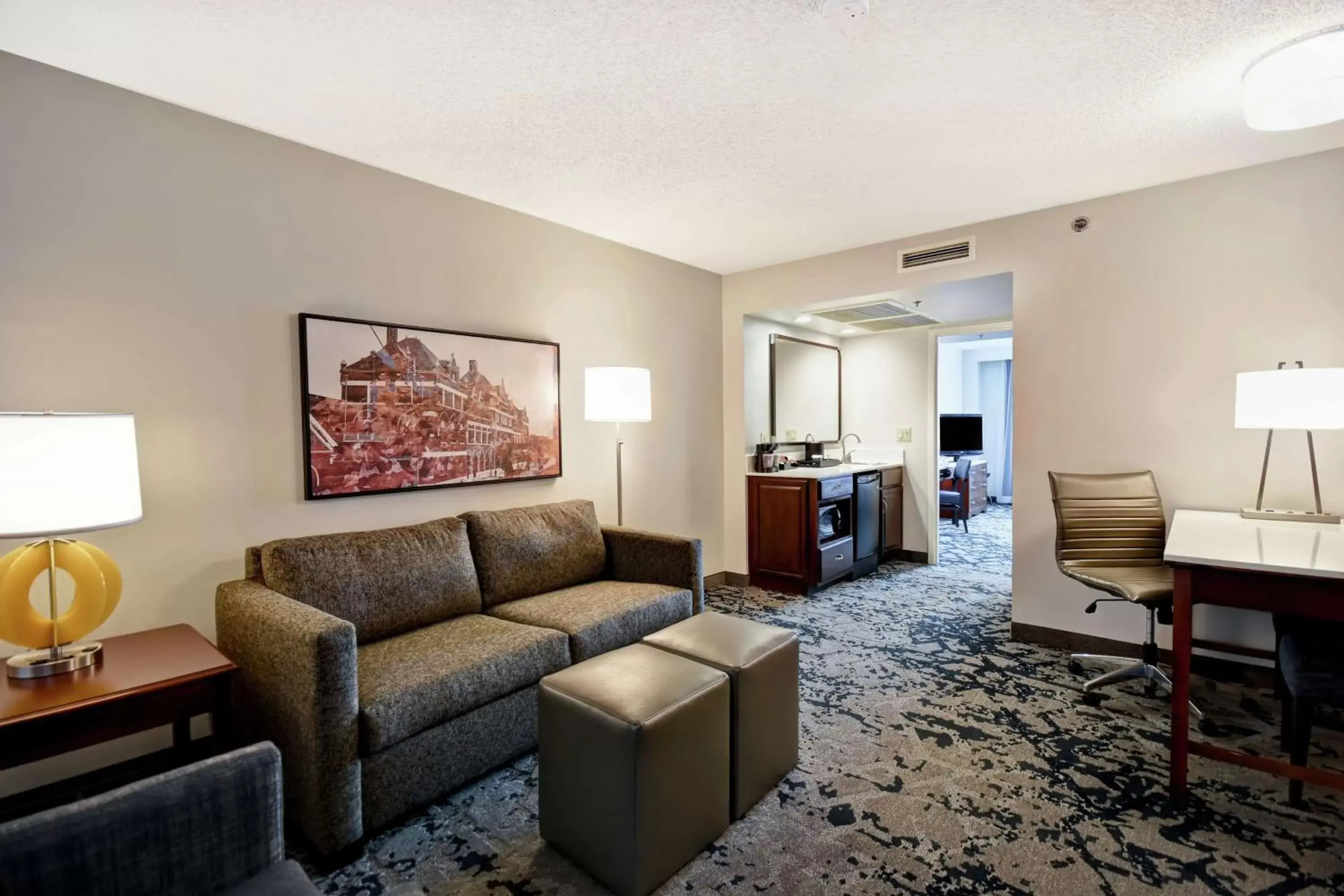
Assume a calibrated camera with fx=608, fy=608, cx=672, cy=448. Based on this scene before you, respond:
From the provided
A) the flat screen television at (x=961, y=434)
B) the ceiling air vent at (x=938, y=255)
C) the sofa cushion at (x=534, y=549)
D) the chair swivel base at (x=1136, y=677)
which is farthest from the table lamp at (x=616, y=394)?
the flat screen television at (x=961, y=434)

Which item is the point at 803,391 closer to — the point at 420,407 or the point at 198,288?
the point at 420,407

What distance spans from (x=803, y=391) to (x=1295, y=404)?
130 inches

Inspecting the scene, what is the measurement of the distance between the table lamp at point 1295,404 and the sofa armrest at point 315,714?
137 inches

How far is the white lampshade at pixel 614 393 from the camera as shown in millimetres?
3336

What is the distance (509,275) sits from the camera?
3.33 m

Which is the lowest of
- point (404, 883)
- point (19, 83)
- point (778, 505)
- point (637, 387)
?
point (404, 883)

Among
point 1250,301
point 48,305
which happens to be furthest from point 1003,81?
point 48,305

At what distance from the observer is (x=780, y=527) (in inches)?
180

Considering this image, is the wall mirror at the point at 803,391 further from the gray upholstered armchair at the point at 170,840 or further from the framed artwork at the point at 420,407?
the gray upholstered armchair at the point at 170,840

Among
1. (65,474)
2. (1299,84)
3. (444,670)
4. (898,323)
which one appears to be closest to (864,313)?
(898,323)

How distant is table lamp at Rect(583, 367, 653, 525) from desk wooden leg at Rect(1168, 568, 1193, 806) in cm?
240

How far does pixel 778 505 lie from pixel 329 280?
322 cm

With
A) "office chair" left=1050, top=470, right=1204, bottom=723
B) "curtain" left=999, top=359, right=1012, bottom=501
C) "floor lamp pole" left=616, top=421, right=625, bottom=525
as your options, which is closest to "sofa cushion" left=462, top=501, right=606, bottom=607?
"floor lamp pole" left=616, top=421, right=625, bottom=525

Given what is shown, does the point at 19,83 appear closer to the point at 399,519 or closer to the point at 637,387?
the point at 399,519
